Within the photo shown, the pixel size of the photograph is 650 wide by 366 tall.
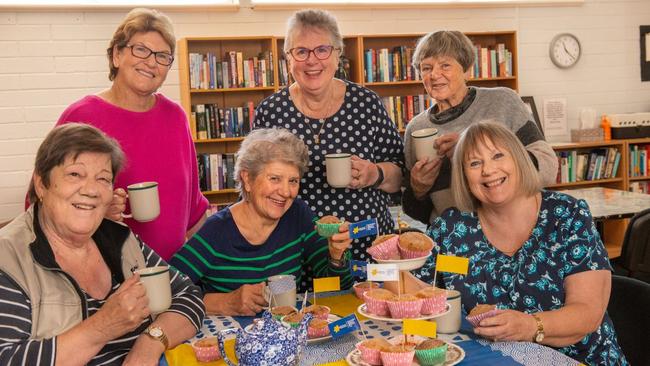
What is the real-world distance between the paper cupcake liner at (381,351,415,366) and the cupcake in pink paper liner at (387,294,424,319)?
0.16m

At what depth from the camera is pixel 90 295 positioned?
6.40 ft

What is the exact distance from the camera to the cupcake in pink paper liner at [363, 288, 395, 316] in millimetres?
1858

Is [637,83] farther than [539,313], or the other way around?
[637,83]

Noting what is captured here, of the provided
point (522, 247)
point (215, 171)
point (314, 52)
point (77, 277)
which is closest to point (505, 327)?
point (522, 247)

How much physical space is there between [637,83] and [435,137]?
5.37m

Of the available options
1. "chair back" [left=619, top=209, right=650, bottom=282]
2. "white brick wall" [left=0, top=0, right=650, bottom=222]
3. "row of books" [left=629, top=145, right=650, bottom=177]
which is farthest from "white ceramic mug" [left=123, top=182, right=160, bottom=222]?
"row of books" [left=629, top=145, right=650, bottom=177]

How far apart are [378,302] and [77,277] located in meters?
0.86

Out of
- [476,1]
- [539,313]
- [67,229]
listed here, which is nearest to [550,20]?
[476,1]

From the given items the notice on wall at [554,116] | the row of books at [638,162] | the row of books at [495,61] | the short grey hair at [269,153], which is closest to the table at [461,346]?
the short grey hair at [269,153]

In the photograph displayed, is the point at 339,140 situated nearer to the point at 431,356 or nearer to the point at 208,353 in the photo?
the point at 208,353

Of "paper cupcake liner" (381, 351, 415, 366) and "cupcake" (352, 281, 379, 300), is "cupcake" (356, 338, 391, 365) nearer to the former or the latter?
"paper cupcake liner" (381, 351, 415, 366)

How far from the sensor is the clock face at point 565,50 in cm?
688

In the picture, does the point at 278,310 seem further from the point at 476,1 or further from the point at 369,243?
the point at 476,1

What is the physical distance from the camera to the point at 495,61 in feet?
21.0
